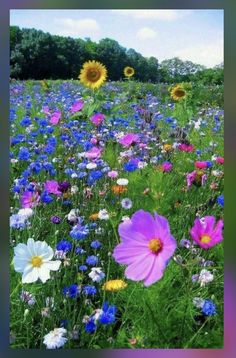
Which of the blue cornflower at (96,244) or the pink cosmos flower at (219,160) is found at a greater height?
the pink cosmos flower at (219,160)

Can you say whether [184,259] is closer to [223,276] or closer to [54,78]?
[223,276]

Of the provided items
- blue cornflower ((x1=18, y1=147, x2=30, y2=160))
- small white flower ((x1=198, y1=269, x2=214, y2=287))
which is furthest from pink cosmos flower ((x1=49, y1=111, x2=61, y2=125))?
small white flower ((x1=198, y1=269, x2=214, y2=287))

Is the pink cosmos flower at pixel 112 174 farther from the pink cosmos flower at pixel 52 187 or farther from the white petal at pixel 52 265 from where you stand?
the white petal at pixel 52 265

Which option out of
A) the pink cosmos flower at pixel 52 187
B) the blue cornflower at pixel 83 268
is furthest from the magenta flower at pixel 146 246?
the pink cosmos flower at pixel 52 187

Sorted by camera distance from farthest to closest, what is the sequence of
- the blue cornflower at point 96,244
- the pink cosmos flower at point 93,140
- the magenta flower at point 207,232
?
the pink cosmos flower at point 93,140 < the blue cornflower at point 96,244 < the magenta flower at point 207,232

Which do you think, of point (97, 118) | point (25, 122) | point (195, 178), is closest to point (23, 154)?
point (25, 122)

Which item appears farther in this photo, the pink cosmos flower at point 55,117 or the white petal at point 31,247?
the pink cosmos flower at point 55,117

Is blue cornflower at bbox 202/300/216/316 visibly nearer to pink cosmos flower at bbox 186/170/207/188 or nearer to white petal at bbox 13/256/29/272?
pink cosmos flower at bbox 186/170/207/188
